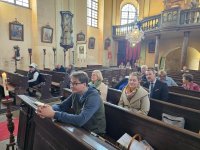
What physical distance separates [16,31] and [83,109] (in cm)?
855

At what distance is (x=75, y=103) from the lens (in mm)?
2031

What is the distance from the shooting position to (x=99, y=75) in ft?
11.4

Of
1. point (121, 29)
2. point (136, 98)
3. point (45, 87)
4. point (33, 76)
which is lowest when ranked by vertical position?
point (45, 87)

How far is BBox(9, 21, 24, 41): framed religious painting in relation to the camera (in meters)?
8.52

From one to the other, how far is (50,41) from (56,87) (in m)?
4.47

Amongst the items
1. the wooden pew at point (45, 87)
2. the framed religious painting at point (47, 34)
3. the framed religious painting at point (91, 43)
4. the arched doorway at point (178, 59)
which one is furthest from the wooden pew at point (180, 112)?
the framed religious painting at point (91, 43)

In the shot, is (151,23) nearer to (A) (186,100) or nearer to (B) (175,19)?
(B) (175,19)

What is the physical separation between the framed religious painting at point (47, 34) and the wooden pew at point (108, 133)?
7.91 metres

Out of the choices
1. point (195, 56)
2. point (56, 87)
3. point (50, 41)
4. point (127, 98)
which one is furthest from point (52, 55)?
point (195, 56)

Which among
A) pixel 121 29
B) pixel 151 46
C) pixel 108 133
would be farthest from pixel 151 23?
pixel 108 133

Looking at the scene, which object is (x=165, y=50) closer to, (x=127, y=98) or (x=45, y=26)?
(x=45, y=26)

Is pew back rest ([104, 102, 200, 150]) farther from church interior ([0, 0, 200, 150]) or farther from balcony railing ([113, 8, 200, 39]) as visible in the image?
balcony railing ([113, 8, 200, 39])

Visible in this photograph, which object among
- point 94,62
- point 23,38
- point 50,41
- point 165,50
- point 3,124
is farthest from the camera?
point 94,62

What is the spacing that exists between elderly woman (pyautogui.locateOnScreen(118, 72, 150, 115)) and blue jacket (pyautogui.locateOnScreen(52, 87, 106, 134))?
2.50ft
